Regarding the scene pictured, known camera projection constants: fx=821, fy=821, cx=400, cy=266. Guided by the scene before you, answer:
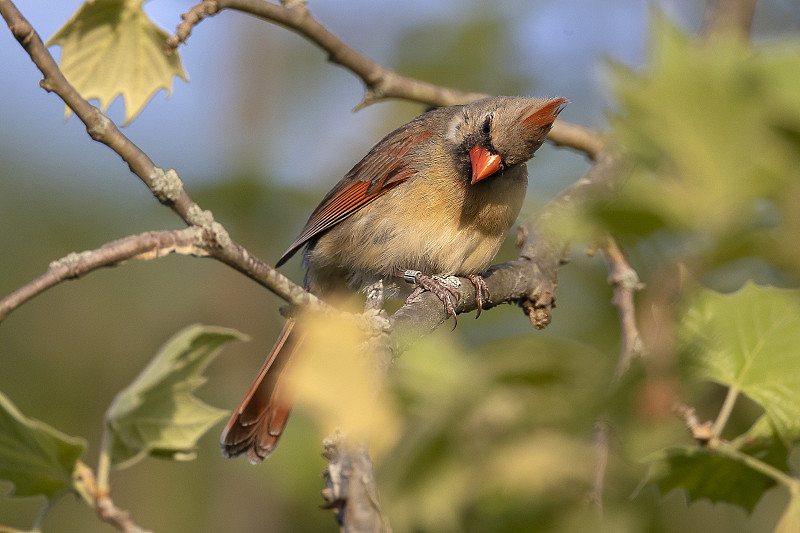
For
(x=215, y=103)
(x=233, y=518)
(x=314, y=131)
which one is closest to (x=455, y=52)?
(x=314, y=131)

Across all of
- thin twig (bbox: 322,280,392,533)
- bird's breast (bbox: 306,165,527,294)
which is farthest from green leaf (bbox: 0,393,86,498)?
bird's breast (bbox: 306,165,527,294)

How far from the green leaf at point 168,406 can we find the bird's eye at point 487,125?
87.5 inches

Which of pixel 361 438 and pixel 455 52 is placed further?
pixel 455 52

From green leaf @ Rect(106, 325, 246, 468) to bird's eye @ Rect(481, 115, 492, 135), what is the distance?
2.22m

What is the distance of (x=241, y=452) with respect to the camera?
3645 millimetres

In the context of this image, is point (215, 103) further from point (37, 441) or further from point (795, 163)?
point (795, 163)

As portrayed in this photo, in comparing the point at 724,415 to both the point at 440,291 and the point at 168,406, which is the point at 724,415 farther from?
the point at 440,291

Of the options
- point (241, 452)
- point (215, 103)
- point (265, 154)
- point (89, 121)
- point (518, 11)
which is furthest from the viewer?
point (215, 103)

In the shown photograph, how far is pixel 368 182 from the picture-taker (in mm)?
4395

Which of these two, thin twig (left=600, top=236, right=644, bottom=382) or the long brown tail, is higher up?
thin twig (left=600, top=236, right=644, bottom=382)

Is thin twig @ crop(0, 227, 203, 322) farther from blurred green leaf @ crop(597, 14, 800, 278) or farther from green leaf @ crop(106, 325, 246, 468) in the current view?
blurred green leaf @ crop(597, 14, 800, 278)

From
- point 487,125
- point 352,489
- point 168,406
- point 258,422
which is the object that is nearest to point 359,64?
point 487,125

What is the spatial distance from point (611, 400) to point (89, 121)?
128 cm

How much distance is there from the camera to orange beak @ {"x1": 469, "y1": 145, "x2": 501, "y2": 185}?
3.72 m
